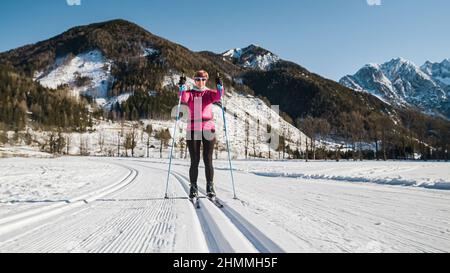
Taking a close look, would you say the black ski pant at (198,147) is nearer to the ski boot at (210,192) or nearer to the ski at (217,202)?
the ski boot at (210,192)

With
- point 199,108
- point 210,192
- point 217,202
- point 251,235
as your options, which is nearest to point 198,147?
point 199,108

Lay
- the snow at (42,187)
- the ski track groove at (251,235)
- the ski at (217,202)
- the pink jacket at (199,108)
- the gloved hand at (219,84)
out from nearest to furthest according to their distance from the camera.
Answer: the ski track groove at (251,235), the ski at (217,202), the snow at (42,187), the pink jacket at (199,108), the gloved hand at (219,84)

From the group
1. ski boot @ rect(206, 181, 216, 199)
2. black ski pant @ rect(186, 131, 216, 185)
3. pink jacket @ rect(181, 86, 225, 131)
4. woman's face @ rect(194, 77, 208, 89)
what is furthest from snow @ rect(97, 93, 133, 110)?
ski boot @ rect(206, 181, 216, 199)

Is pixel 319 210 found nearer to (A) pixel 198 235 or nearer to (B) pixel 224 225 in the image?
(B) pixel 224 225

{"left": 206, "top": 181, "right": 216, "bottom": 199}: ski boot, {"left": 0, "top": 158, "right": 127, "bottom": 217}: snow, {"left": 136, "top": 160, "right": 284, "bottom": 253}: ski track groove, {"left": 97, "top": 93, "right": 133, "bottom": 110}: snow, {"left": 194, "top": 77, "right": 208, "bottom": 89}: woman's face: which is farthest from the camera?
{"left": 97, "top": 93, "right": 133, "bottom": 110}: snow

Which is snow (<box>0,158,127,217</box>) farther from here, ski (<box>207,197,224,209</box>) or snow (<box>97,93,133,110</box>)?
snow (<box>97,93,133,110</box>)

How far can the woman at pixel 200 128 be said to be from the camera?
20.9 feet

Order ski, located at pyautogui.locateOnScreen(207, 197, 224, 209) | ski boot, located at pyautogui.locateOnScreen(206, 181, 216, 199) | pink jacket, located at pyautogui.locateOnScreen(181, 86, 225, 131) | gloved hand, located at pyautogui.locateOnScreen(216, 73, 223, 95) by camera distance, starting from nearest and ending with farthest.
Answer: ski, located at pyautogui.locateOnScreen(207, 197, 224, 209) < ski boot, located at pyautogui.locateOnScreen(206, 181, 216, 199) < pink jacket, located at pyautogui.locateOnScreen(181, 86, 225, 131) < gloved hand, located at pyautogui.locateOnScreen(216, 73, 223, 95)

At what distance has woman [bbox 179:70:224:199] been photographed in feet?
20.9

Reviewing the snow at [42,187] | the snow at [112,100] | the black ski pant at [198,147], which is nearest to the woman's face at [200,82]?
the black ski pant at [198,147]

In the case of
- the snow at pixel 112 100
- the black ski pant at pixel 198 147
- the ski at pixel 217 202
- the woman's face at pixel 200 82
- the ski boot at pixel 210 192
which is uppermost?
the snow at pixel 112 100
